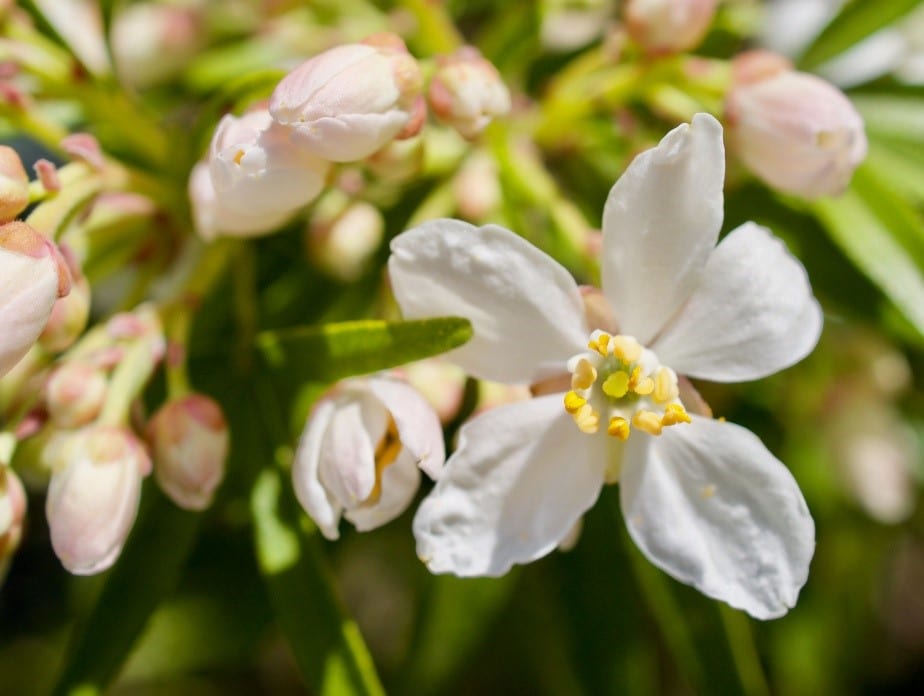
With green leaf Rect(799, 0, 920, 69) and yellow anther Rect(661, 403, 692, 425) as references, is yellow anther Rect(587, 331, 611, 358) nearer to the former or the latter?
yellow anther Rect(661, 403, 692, 425)

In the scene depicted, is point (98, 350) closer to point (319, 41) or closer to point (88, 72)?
point (88, 72)

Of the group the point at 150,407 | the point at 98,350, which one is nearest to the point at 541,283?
the point at 98,350

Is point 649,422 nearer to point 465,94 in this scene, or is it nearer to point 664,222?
point 664,222

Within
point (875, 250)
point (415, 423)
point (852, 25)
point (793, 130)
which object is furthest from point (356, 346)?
point (852, 25)

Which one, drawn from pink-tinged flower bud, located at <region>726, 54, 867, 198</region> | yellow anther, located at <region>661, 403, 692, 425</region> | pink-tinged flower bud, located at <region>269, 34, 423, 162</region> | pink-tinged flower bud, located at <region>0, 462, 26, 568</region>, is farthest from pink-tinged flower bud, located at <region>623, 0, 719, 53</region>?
pink-tinged flower bud, located at <region>0, 462, 26, 568</region>

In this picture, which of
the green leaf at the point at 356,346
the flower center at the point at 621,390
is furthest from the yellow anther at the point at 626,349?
the green leaf at the point at 356,346
